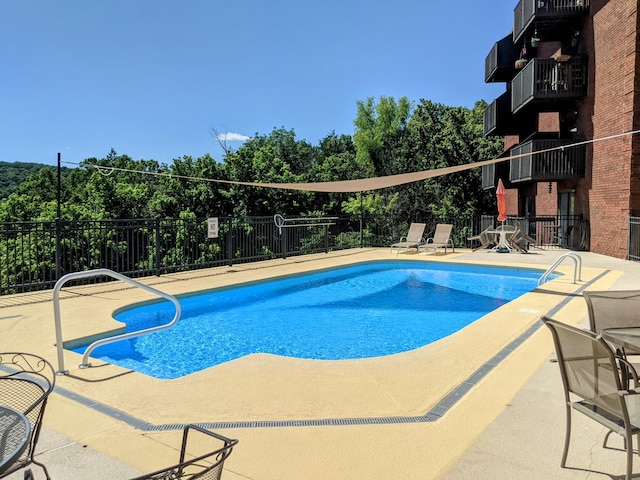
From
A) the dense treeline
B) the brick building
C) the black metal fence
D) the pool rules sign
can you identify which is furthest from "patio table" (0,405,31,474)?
the brick building

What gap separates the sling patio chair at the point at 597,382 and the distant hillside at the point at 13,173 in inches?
1421

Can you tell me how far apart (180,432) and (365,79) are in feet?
114

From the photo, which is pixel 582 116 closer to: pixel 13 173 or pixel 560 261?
pixel 560 261

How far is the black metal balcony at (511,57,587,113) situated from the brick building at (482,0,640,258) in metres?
0.03

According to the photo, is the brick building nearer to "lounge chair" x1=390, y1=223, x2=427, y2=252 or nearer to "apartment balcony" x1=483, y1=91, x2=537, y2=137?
"apartment balcony" x1=483, y1=91, x2=537, y2=137

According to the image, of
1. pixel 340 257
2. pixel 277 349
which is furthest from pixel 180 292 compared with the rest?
pixel 340 257

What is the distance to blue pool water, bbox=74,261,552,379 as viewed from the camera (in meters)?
6.33

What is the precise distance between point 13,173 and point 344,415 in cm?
3810

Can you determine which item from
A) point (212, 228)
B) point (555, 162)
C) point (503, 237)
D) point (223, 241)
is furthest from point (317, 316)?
point (555, 162)

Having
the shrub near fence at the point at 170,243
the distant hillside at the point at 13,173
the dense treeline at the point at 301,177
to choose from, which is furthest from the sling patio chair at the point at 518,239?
the distant hillside at the point at 13,173

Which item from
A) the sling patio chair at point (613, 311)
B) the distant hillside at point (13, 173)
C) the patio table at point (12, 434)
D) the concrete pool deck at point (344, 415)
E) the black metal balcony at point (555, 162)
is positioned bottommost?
the concrete pool deck at point (344, 415)

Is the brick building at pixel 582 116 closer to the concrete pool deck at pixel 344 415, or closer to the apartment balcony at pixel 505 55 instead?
the apartment balcony at pixel 505 55

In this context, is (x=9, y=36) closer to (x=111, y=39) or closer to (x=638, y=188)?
(x=111, y=39)

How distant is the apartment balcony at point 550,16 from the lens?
15.1 metres
